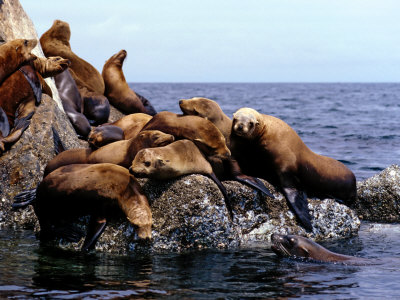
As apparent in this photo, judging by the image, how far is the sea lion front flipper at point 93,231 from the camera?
656 centimetres

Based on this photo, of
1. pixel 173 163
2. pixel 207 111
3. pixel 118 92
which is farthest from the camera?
pixel 118 92

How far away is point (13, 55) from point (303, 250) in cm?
511

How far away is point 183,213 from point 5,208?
8.07ft

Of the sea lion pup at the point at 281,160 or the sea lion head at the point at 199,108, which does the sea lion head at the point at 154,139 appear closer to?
the sea lion head at the point at 199,108

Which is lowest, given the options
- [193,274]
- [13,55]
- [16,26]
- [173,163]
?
[193,274]

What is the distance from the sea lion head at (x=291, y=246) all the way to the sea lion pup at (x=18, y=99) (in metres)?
3.60

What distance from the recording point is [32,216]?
779 centimetres

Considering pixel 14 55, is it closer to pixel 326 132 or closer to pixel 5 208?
pixel 5 208

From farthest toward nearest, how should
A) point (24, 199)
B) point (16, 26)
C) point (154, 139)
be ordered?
point (16, 26), point (24, 199), point (154, 139)

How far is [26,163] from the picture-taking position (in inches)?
313

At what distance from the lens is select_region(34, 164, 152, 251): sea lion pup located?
257 inches

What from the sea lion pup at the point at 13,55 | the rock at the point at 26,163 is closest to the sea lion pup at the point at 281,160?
the rock at the point at 26,163

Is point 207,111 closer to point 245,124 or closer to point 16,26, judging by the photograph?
point 245,124

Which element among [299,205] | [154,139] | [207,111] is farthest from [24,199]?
[299,205]
